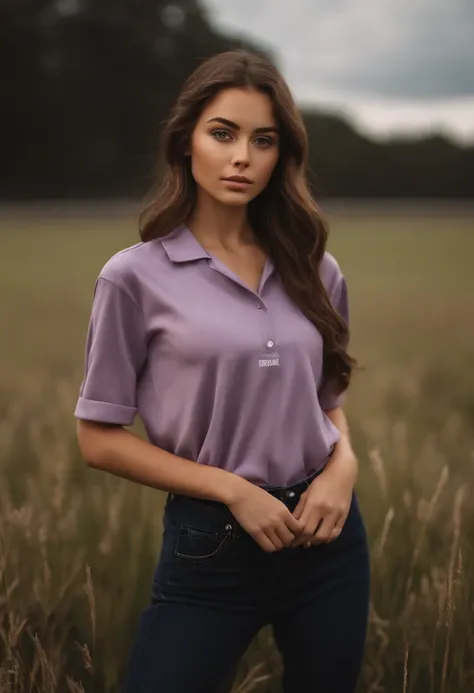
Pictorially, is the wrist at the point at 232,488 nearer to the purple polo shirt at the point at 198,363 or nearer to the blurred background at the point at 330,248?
the purple polo shirt at the point at 198,363

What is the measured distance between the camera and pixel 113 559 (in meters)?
1.57

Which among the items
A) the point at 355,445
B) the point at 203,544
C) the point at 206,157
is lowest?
the point at 203,544

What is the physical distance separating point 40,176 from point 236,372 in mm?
2593

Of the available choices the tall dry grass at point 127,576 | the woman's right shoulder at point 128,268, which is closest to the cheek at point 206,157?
the woman's right shoulder at point 128,268

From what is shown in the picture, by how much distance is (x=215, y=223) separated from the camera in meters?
1.04

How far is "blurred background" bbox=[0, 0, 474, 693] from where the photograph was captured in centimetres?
142

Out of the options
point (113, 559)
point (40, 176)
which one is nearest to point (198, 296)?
point (113, 559)

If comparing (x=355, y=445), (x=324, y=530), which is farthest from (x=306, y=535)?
(x=355, y=445)

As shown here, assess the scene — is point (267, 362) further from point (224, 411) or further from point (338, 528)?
point (338, 528)

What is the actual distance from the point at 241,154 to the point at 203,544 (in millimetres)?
451

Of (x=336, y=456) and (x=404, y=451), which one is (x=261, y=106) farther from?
(x=404, y=451)

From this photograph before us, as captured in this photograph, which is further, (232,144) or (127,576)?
(127,576)

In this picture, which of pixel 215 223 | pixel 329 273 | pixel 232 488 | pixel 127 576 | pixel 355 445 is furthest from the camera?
pixel 355 445

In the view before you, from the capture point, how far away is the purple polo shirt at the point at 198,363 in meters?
0.94
